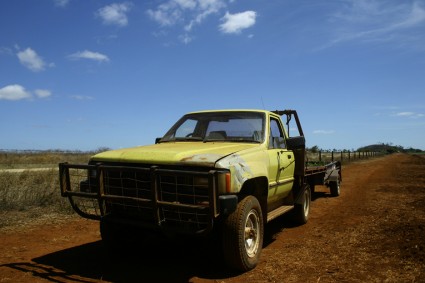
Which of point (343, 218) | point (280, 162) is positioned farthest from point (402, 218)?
point (280, 162)

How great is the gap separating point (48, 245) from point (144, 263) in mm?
1928

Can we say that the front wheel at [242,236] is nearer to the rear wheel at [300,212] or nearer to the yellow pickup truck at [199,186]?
the yellow pickup truck at [199,186]

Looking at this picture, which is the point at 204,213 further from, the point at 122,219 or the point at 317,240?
the point at 317,240

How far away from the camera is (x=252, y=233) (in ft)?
17.0

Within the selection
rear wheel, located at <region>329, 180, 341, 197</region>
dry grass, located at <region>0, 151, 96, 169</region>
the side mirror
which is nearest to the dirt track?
the side mirror

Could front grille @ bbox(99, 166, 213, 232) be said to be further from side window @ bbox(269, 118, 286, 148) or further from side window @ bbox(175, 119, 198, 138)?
side window @ bbox(269, 118, 286, 148)

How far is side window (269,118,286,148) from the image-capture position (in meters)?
6.42

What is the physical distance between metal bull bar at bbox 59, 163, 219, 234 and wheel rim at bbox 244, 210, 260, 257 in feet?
2.49

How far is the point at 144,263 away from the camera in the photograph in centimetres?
552

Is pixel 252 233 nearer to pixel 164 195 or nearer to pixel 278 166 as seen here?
pixel 164 195

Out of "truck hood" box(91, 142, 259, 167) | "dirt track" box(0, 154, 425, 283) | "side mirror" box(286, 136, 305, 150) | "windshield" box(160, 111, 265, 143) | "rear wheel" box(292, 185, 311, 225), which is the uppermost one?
"windshield" box(160, 111, 265, 143)

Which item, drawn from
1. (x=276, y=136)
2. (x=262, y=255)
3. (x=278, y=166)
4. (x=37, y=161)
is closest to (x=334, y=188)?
(x=276, y=136)

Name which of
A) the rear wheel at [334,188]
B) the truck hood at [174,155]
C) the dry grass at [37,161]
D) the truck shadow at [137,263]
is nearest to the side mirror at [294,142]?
the truck hood at [174,155]

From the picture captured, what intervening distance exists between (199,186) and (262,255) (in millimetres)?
1990
